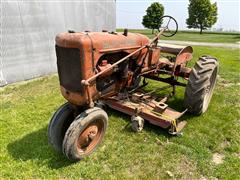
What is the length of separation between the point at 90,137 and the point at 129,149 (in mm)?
589

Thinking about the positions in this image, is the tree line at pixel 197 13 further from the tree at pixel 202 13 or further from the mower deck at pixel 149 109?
the mower deck at pixel 149 109

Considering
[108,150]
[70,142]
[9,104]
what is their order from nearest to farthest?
[70,142] < [108,150] < [9,104]

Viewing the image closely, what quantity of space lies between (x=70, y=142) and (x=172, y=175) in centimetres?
122

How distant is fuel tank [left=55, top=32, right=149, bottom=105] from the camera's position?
2795 mm

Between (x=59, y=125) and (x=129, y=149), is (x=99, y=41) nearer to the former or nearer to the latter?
(x=59, y=125)

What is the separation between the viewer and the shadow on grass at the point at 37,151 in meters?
2.99

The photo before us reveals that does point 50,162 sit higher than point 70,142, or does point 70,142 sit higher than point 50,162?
point 70,142

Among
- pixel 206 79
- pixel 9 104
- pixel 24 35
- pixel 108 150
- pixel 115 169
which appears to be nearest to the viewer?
pixel 115 169

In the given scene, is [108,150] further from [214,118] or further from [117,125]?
[214,118]

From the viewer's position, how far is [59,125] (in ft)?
10.2

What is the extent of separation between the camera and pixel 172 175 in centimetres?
279

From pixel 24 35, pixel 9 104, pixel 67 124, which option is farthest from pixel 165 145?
pixel 24 35

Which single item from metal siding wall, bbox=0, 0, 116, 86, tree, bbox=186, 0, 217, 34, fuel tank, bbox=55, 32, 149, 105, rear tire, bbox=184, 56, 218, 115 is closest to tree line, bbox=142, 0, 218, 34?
tree, bbox=186, 0, 217, 34

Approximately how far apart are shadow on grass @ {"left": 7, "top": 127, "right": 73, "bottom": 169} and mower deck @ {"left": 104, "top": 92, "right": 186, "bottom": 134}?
1200 mm
